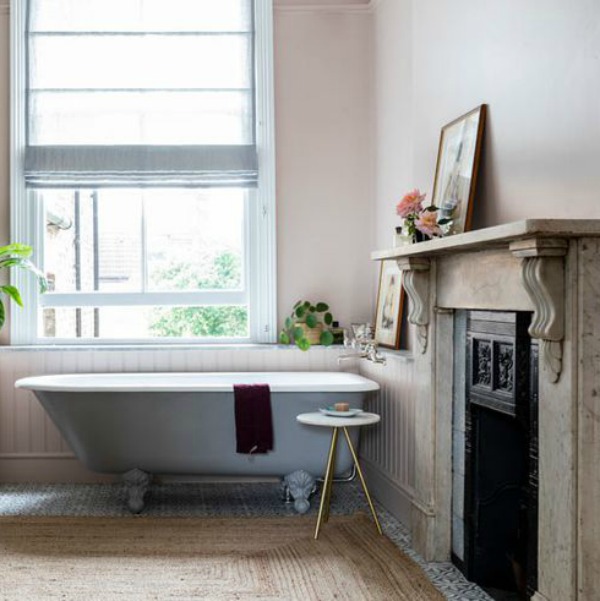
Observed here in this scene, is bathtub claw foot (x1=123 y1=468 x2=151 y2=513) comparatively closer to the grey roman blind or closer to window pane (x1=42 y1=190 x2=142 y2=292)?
window pane (x1=42 y1=190 x2=142 y2=292)

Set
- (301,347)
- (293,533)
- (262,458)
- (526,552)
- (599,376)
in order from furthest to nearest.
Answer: (301,347), (262,458), (293,533), (526,552), (599,376)

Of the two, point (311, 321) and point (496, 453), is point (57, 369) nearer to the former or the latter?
point (311, 321)

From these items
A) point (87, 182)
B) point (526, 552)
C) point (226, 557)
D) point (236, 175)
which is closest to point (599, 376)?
point (526, 552)

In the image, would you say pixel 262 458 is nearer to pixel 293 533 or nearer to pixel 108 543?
pixel 293 533

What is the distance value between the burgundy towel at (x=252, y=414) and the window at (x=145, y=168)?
3.62 feet

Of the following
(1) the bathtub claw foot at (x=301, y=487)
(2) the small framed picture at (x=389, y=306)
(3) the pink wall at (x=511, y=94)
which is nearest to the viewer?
(3) the pink wall at (x=511, y=94)

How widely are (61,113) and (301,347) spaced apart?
2.03 m

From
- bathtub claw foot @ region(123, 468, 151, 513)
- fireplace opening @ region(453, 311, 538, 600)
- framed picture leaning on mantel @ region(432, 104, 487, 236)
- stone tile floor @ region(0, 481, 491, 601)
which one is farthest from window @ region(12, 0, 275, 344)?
fireplace opening @ region(453, 311, 538, 600)

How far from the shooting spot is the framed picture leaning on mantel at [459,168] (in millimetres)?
3330

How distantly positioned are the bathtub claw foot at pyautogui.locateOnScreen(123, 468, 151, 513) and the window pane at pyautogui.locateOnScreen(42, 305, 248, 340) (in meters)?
1.17

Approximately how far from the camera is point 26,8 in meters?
5.26

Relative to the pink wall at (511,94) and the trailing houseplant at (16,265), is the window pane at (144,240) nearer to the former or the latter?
the trailing houseplant at (16,265)

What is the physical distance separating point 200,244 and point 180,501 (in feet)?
5.22

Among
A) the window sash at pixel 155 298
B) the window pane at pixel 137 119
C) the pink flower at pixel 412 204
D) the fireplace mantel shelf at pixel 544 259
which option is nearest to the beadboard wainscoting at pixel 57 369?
the window sash at pixel 155 298
